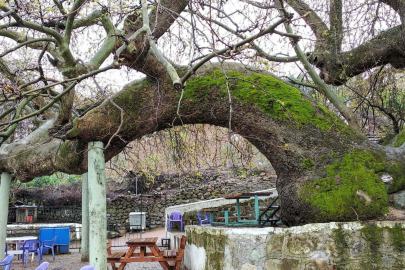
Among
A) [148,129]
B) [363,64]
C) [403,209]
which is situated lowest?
[403,209]

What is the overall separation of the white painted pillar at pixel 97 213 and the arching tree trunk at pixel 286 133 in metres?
0.44

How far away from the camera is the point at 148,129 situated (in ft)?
19.4

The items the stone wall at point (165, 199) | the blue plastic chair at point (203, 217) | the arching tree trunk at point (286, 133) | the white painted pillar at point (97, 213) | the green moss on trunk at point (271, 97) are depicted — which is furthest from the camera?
the stone wall at point (165, 199)

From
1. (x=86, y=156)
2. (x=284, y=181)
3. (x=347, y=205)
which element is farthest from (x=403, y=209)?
(x=86, y=156)

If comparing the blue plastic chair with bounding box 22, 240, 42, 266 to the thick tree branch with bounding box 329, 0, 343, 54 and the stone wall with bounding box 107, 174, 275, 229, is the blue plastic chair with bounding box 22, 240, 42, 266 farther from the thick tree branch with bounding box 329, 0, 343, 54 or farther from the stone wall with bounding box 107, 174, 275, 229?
the thick tree branch with bounding box 329, 0, 343, 54

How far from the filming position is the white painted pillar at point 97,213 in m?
5.21

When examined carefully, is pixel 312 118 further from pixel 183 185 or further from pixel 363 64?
pixel 183 185

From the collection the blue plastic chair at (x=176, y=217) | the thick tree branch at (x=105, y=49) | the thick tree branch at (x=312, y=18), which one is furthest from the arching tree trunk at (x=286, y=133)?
the blue plastic chair at (x=176, y=217)

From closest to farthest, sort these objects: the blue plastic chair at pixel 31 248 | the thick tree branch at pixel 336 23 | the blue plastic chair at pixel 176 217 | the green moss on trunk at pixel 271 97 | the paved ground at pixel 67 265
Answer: the green moss on trunk at pixel 271 97 < the thick tree branch at pixel 336 23 < the paved ground at pixel 67 265 < the blue plastic chair at pixel 31 248 < the blue plastic chair at pixel 176 217

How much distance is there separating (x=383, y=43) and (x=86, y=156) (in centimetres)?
569

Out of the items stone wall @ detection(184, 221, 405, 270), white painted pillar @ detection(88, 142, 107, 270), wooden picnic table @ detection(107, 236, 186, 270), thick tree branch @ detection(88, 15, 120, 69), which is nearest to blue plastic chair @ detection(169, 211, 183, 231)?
wooden picnic table @ detection(107, 236, 186, 270)

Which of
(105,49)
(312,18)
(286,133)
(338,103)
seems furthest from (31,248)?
(312,18)

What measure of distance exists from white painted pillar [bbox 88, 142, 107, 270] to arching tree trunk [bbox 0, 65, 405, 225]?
438mm

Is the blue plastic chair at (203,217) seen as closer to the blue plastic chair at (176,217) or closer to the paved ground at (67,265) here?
the blue plastic chair at (176,217)
